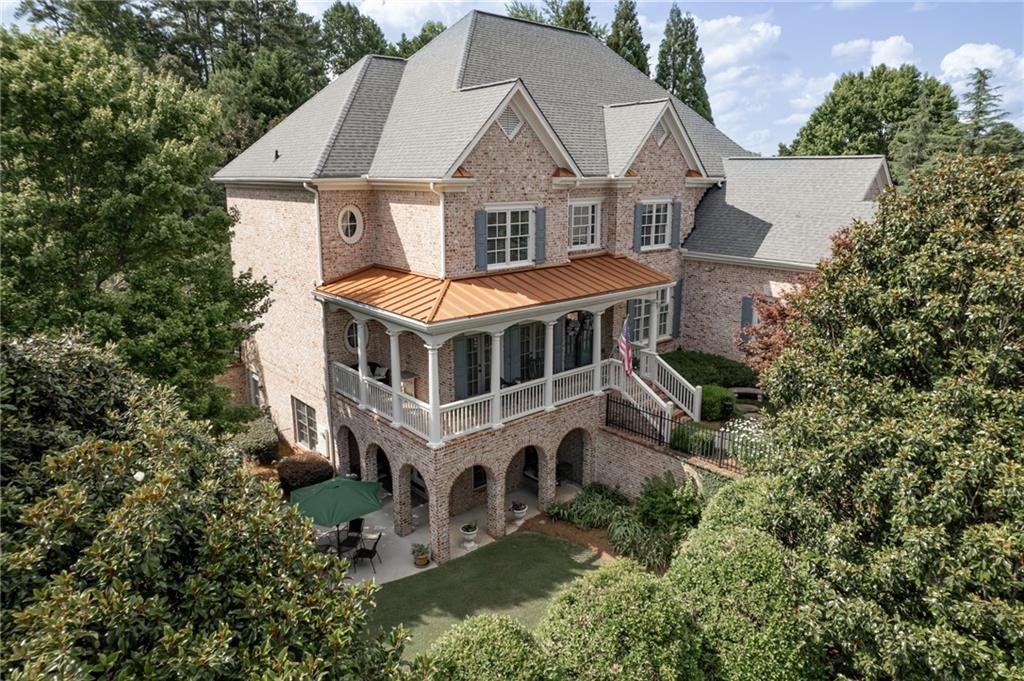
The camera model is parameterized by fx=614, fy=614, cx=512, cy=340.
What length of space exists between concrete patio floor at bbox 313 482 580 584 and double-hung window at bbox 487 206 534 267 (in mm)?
8233

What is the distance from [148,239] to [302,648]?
43.4 ft

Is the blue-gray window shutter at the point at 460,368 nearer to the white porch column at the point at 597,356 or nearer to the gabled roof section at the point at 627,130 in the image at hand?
Answer: the white porch column at the point at 597,356

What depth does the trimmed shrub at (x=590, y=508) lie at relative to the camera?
1939 centimetres

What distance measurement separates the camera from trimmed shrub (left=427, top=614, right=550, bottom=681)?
9.34 m

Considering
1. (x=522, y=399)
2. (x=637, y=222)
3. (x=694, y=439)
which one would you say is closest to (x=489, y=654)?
(x=522, y=399)

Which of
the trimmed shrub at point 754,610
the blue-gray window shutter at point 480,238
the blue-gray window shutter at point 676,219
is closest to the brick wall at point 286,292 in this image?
the blue-gray window shutter at point 480,238

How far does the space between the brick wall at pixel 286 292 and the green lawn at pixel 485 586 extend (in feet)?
24.9

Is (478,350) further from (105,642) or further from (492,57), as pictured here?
(105,642)

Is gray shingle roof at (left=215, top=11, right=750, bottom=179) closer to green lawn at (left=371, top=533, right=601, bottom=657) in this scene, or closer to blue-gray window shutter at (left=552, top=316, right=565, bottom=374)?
blue-gray window shutter at (left=552, top=316, right=565, bottom=374)

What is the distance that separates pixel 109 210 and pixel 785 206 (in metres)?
23.6

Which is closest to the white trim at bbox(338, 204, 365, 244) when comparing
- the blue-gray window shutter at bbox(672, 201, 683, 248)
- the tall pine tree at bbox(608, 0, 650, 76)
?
the blue-gray window shutter at bbox(672, 201, 683, 248)

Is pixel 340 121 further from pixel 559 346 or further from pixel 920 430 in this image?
pixel 920 430

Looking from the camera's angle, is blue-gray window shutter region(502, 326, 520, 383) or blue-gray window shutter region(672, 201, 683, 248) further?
blue-gray window shutter region(672, 201, 683, 248)

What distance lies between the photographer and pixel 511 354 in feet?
66.9
